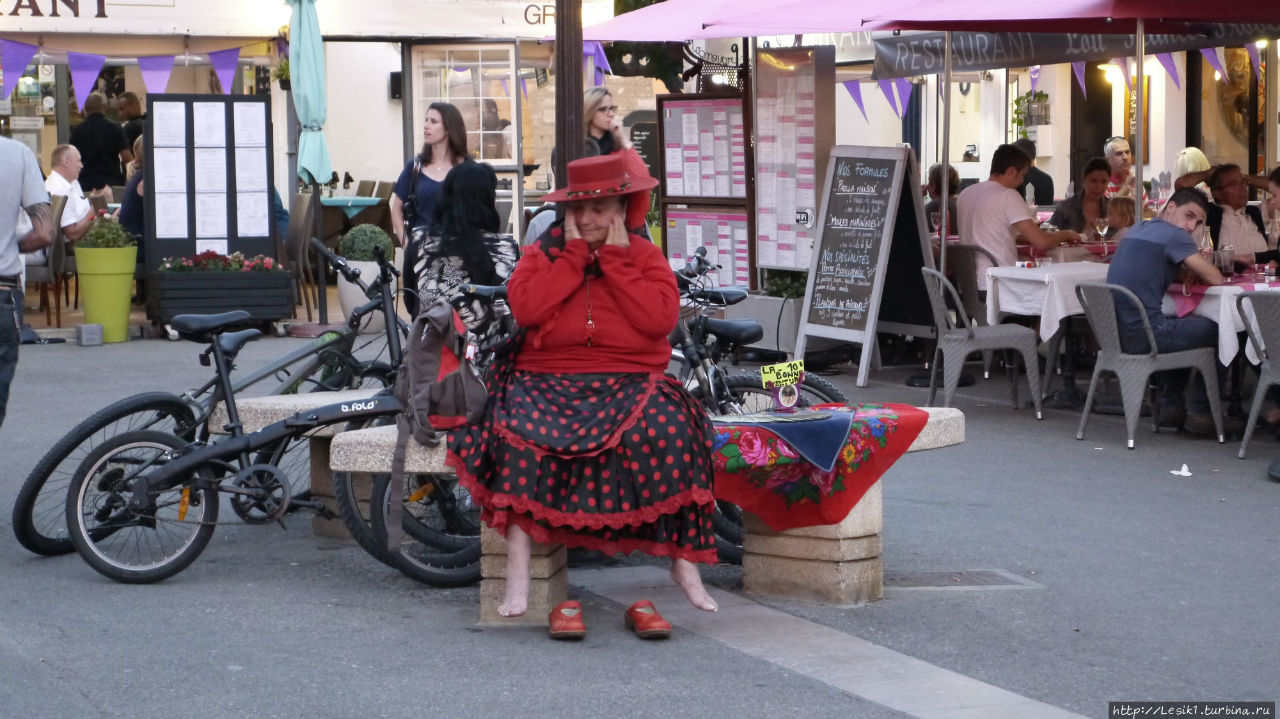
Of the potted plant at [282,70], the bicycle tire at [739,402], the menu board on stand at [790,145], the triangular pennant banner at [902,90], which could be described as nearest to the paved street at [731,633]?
the bicycle tire at [739,402]

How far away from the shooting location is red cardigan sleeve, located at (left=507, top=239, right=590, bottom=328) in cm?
527

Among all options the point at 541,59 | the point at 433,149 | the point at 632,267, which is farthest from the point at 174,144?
the point at 632,267

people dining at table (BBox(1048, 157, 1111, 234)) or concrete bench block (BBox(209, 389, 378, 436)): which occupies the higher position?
people dining at table (BBox(1048, 157, 1111, 234))

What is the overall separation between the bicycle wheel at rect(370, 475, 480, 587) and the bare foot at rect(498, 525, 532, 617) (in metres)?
0.65

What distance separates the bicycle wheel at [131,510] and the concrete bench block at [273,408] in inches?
12.5

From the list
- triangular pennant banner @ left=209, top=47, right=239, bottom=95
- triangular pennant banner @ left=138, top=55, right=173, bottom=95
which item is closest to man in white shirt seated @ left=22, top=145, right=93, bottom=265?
triangular pennant banner @ left=138, top=55, right=173, bottom=95

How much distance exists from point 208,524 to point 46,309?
31.3 feet

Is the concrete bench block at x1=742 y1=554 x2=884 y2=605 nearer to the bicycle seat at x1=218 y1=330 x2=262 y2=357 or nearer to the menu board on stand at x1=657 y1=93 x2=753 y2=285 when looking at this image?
the bicycle seat at x1=218 y1=330 x2=262 y2=357

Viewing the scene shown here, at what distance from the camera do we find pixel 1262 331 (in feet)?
27.2

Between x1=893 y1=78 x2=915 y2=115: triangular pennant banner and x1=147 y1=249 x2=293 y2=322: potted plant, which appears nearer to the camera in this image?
x1=147 y1=249 x2=293 y2=322: potted plant

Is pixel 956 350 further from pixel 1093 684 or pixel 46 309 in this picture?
pixel 46 309

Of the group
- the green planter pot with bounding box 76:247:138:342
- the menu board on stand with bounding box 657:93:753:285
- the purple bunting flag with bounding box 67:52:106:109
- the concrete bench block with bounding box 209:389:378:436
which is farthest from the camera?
the purple bunting flag with bounding box 67:52:106:109

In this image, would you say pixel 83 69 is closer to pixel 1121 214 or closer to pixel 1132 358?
pixel 1121 214

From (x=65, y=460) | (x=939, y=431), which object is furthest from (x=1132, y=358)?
(x=65, y=460)
